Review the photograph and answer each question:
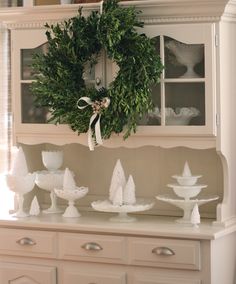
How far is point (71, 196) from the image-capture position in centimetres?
370

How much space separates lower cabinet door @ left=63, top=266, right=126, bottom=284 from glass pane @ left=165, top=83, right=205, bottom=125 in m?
0.76

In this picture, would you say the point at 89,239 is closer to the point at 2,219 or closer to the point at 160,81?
the point at 2,219

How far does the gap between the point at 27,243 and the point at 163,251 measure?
706 mm

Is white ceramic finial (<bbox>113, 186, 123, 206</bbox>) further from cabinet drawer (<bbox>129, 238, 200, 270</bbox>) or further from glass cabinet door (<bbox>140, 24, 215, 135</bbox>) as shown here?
glass cabinet door (<bbox>140, 24, 215, 135</bbox>)

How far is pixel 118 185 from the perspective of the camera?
3639 millimetres

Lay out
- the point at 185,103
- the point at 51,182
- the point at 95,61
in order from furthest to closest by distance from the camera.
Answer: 1. the point at 51,182
2. the point at 95,61
3. the point at 185,103

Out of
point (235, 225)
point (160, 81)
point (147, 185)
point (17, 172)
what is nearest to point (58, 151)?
point (17, 172)

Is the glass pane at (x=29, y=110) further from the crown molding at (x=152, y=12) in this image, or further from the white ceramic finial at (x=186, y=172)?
the white ceramic finial at (x=186, y=172)

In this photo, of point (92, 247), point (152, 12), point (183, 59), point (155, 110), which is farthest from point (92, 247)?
point (152, 12)

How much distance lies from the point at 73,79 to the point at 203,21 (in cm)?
68

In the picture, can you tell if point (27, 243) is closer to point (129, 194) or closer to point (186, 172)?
point (129, 194)

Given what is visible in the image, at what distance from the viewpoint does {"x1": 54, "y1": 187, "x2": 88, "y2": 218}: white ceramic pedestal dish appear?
369 cm

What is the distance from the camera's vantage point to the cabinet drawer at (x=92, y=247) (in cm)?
344

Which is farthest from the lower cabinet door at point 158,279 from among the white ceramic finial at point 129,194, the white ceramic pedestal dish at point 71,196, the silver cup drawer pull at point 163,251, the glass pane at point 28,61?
the glass pane at point 28,61
